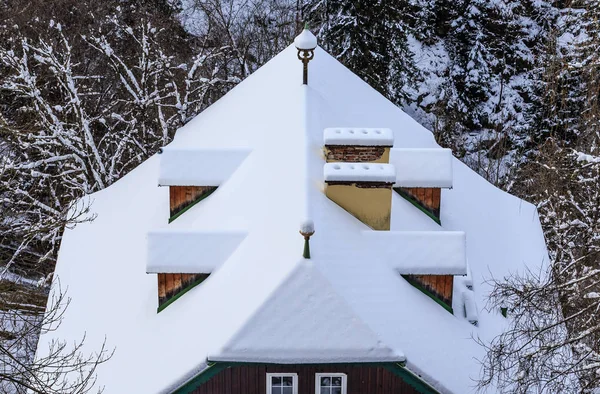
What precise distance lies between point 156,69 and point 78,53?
6.90m

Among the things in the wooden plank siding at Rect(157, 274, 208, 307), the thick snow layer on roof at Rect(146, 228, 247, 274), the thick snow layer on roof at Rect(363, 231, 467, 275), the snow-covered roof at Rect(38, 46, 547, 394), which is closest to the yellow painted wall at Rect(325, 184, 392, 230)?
the snow-covered roof at Rect(38, 46, 547, 394)

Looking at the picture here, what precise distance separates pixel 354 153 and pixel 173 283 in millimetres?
3793

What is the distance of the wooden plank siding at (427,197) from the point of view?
15.3 m

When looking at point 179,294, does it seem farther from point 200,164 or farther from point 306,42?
point 306,42

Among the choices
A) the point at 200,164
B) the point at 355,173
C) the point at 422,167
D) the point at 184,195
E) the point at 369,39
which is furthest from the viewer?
the point at 369,39

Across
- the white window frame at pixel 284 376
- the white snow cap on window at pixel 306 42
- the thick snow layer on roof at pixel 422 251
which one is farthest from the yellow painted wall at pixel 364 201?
the white snow cap on window at pixel 306 42

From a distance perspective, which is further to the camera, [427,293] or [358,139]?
[358,139]

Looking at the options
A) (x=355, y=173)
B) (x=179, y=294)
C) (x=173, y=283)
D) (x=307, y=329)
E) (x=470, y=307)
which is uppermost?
(x=355, y=173)

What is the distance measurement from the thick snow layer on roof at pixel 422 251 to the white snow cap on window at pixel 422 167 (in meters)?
2.47

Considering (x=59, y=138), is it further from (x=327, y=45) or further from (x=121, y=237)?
(x=327, y=45)

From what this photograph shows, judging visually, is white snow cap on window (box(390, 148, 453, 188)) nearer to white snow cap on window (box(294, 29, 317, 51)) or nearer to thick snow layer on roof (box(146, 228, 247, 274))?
white snow cap on window (box(294, 29, 317, 51))

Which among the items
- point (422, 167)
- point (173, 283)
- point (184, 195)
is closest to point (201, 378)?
point (173, 283)

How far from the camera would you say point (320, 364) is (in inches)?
440

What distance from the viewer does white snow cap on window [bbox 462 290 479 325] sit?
43.3 ft
